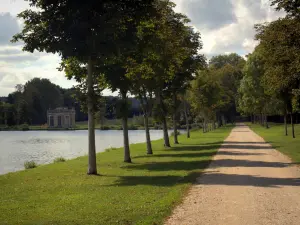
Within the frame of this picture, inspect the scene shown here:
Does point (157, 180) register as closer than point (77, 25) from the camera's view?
Yes

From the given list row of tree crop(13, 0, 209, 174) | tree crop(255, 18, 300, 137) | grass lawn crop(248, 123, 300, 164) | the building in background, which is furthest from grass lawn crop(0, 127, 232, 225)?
the building in background

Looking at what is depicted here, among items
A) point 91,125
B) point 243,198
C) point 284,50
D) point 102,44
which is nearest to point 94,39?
point 102,44

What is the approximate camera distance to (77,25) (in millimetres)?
16688

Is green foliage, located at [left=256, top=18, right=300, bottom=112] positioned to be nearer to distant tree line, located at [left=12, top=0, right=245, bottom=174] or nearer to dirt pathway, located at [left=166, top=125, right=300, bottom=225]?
distant tree line, located at [left=12, top=0, right=245, bottom=174]

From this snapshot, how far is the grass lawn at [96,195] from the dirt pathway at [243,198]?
1.65 ft

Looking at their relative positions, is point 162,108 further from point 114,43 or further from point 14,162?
point 114,43

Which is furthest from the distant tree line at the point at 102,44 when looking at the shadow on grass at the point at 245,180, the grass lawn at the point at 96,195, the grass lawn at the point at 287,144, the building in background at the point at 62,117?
the building in background at the point at 62,117

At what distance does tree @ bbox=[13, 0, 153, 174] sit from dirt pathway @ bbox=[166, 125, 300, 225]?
6748mm

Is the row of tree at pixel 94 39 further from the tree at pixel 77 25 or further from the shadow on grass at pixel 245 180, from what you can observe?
the shadow on grass at pixel 245 180

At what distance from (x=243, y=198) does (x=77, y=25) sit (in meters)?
9.61

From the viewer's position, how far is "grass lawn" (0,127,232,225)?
9281 mm

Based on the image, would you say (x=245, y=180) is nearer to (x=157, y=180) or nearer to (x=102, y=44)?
(x=157, y=180)

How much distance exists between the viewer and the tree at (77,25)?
16.9m

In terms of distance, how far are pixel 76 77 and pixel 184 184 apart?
9.16 metres
